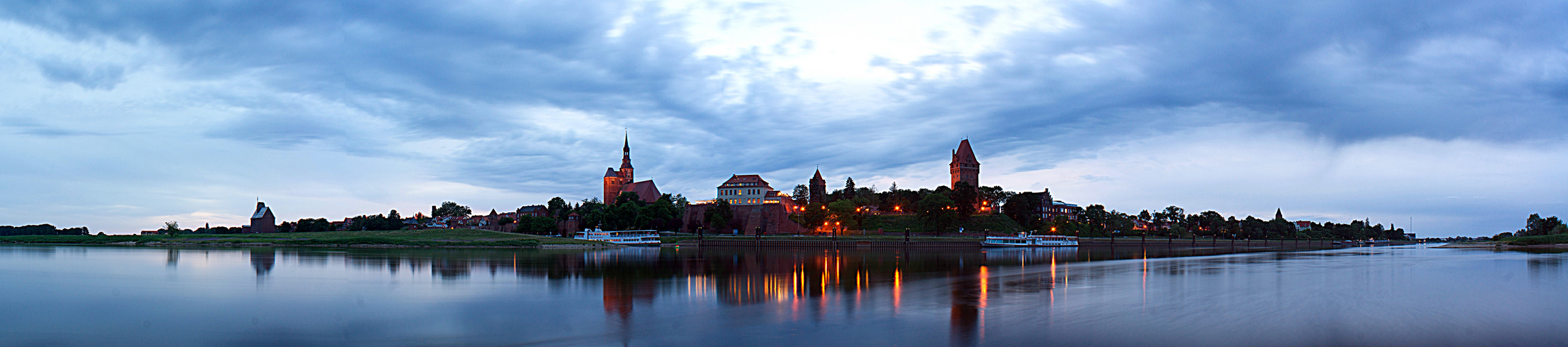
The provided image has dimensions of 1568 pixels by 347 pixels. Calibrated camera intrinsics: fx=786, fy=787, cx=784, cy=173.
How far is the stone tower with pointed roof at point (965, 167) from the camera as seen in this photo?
5049 inches

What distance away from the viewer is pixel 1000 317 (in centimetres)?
1580

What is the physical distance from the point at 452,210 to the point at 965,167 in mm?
97978

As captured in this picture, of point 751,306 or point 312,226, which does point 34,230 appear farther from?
point 751,306

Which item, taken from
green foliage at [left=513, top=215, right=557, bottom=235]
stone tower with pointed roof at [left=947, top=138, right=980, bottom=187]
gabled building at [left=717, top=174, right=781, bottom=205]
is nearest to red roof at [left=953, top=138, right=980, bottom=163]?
stone tower with pointed roof at [left=947, top=138, right=980, bottom=187]

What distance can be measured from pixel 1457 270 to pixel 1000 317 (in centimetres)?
3195

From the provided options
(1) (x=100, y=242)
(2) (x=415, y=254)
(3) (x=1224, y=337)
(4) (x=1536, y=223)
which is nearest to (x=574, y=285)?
(3) (x=1224, y=337)

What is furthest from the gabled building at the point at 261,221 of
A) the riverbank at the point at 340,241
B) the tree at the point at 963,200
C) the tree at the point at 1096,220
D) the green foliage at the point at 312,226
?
the tree at the point at 1096,220

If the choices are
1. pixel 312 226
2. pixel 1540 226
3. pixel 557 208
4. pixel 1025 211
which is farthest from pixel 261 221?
pixel 1540 226

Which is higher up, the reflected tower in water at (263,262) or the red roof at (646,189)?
the red roof at (646,189)

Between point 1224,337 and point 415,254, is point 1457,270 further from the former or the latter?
point 415,254

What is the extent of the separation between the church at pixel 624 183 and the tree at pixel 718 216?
2658cm

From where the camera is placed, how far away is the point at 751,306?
1752 centimetres

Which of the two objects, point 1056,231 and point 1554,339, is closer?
point 1554,339

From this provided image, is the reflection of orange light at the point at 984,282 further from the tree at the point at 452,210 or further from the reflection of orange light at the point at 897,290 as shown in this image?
the tree at the point at 452,210
